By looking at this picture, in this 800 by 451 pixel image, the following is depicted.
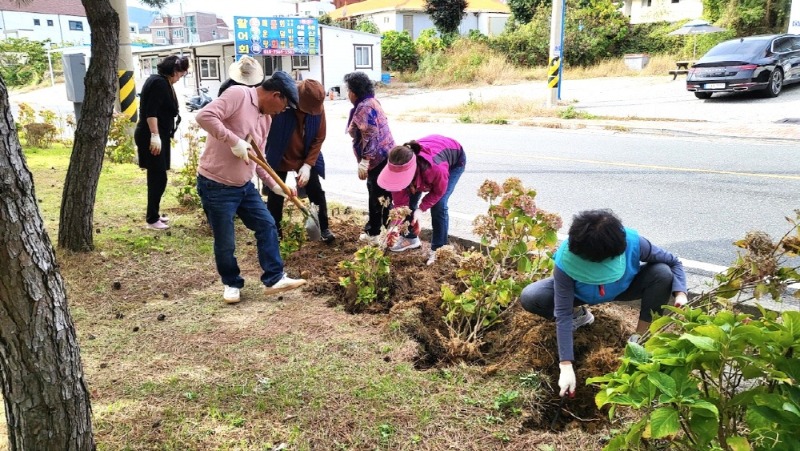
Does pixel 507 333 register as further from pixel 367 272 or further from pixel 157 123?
pixel 157 123

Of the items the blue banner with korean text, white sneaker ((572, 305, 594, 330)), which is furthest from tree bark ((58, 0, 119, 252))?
the blue banner with korean text

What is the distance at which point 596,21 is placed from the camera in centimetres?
3198

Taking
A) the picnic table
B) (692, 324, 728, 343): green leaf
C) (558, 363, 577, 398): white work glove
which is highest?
the picnic table

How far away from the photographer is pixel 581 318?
3.25 metres

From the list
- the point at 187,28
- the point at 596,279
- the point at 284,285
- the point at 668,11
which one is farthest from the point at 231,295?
the point at 187,28

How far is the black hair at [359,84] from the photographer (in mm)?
4805

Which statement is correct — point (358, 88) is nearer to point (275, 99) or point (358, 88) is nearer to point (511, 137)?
point (275, 99)

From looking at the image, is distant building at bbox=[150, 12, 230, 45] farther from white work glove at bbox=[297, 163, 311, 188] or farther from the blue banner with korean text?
white work glove at bbox=[297, 163, 311, 188]

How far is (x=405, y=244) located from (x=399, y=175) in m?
0.90

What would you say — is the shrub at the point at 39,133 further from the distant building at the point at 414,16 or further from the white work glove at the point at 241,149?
the distant building at the point at 414,16

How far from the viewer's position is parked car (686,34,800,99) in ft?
48.7

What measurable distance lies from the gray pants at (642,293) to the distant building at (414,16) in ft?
144

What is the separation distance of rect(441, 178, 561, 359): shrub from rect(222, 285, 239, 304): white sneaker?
1376 mm

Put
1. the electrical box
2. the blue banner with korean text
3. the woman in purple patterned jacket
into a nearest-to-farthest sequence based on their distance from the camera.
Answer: the woman in purple patterned jacket, the electrical box, the blue banner with korean text
